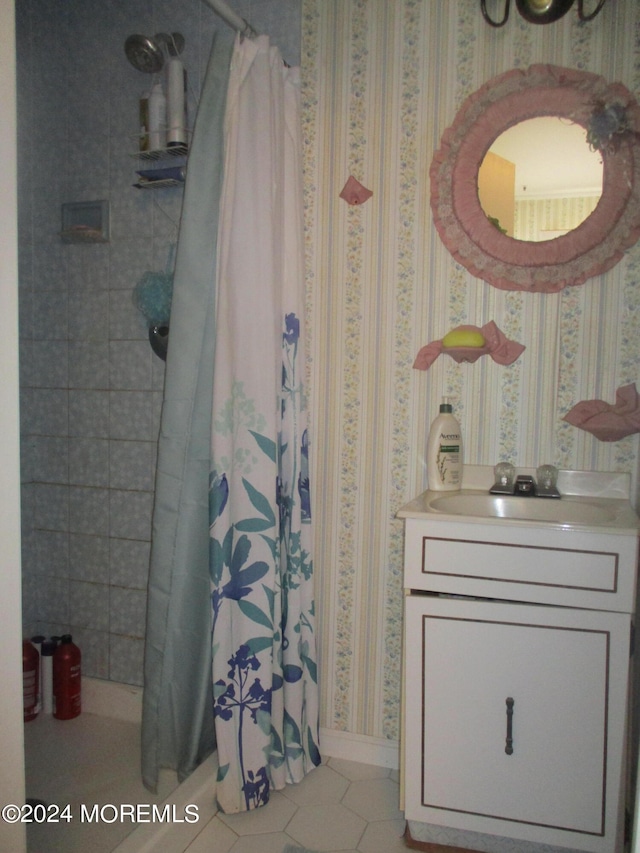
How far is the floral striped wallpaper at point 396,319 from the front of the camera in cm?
167

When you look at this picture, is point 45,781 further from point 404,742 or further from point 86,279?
point 86,279

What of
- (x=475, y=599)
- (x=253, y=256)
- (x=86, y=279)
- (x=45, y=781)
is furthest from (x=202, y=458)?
(x=45, y=781)

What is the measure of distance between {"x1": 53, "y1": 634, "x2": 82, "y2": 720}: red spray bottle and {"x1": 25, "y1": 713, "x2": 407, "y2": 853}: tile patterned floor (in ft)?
0.22

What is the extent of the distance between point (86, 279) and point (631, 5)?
6.01 feet

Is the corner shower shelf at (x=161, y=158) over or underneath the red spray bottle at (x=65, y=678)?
over

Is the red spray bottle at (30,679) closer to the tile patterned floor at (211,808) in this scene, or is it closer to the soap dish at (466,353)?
the tile patterned floor at (211,808)

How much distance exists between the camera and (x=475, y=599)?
1438 mm

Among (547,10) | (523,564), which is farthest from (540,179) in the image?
(523,564)

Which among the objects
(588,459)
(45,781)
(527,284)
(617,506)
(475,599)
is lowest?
(45,781)

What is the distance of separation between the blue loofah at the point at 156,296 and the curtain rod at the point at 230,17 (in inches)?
28.8

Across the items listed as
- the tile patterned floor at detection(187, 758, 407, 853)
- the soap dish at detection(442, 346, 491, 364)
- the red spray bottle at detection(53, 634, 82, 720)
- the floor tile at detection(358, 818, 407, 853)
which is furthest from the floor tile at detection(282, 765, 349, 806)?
the soap dish at detection(442, 346, 491, 364)

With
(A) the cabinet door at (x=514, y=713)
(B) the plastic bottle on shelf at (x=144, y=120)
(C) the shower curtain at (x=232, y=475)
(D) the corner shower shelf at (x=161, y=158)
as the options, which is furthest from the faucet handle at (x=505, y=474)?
(B) the plastic bottle on shelf at (x=144, y=120)

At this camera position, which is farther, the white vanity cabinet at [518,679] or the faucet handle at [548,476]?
the faucet handle at [548,476]

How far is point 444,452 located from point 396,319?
429 millimetres
